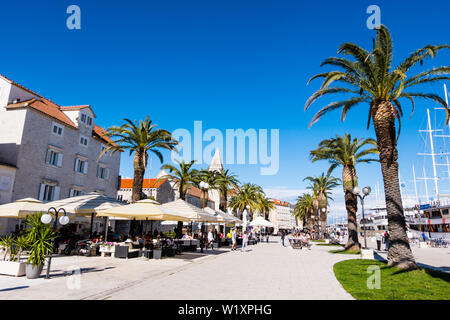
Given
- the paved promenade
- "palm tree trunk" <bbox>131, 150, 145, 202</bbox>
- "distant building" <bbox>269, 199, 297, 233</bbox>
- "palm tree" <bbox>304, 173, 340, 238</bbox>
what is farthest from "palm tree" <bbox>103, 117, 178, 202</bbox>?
"distant building" <bbox>269, 199, 297, 233</bbox>

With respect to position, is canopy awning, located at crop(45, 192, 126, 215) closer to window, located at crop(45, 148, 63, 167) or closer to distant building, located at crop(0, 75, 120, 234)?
distant building, located at crop(0, 75, 120, 234)

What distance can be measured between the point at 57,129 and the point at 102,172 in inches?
357

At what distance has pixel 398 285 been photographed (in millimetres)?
10258

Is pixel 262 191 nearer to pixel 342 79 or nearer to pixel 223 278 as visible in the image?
pixel 342 79

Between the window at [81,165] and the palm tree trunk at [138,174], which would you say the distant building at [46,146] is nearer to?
the window at [81,165]

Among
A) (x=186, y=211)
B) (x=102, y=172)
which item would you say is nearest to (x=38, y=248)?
(x=186, y=211)

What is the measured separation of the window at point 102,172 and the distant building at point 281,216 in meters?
114

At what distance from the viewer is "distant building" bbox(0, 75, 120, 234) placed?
26.6 meters

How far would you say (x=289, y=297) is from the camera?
8125 mm

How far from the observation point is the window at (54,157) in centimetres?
2923

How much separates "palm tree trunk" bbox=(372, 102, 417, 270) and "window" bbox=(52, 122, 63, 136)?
28620 mm

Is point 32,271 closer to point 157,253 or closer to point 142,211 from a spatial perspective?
point 142,211

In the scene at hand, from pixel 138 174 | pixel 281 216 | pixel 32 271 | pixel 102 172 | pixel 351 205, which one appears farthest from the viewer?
pixel 281 216

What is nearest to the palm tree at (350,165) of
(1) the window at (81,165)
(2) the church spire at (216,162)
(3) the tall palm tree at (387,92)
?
(3) the tall palm tree at (387,92)
